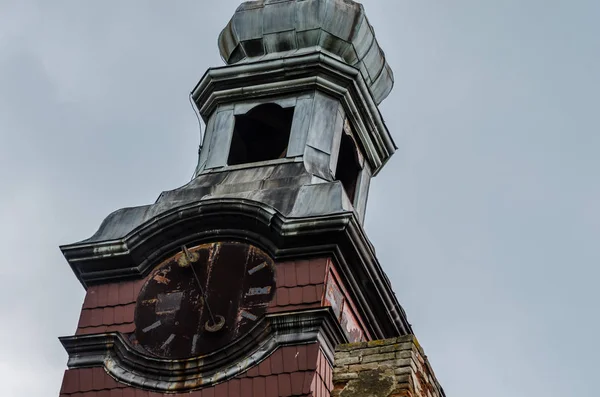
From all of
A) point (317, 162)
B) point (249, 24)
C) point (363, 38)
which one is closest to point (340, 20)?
point (363, 38)

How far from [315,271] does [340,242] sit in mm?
459

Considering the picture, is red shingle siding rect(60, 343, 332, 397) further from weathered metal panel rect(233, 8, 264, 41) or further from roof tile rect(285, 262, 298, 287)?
weathered metal panel rect(233, 8, 264, 41)

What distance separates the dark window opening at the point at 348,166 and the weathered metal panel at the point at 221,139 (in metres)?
1.56

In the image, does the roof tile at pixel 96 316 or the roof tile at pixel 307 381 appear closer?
the roof tile at pixel 307 381

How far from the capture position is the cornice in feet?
64.6

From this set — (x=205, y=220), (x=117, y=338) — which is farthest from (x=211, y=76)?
(x=117, y=338)

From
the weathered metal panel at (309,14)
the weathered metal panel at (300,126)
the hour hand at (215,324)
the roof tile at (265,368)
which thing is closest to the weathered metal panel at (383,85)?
the weathered metal panel at (309,14)

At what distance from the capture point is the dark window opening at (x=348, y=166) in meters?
24.5

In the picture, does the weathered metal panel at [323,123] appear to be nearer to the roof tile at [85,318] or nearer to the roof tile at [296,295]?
the roof tile at [296,295]

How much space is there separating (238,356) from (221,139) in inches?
179

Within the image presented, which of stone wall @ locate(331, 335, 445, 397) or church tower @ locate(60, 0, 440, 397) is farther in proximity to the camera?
church tower @ locate(60, 0, 440, 397)

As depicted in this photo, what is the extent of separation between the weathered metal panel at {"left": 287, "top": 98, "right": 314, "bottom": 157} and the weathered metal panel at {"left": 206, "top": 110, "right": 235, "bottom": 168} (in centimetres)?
87

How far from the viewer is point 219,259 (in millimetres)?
21016

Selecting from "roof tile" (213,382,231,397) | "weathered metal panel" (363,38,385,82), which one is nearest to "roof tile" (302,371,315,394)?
"roof tile" (213,382,231,397)
